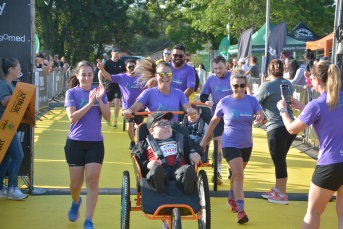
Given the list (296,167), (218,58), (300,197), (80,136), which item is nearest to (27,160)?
(80,136)

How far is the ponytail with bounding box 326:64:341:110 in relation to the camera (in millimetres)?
3516

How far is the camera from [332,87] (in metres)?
3.54

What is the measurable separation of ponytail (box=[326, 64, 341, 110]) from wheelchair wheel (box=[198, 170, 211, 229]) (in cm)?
139

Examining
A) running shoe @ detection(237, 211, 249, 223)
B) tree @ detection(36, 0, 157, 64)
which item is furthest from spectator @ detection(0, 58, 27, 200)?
tree @ detection(36, 0, 157, 64)

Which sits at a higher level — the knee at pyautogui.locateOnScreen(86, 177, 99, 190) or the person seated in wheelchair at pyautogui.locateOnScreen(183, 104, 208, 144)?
the person seated in wheelchair at pyautogui.locateOnScreen(183, 104, 208, 144)

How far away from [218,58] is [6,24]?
3193mm

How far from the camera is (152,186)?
12.8 ft

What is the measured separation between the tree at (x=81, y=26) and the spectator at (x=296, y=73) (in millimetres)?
28707

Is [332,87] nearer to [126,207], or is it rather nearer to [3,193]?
[126,207]

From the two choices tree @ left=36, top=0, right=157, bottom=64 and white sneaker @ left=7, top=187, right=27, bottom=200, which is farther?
tree @ left=36, top=0, right=157, bottom=64

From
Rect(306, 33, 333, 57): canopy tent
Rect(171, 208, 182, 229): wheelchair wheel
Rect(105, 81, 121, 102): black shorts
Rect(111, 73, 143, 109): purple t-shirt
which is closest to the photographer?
Rect(171, 208, 182, 229): wheelchair wheel

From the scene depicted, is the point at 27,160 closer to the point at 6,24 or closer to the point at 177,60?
the point at 6,24

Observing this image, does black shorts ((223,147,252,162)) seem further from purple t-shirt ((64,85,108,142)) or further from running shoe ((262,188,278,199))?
purple t-shirt ((64,85,108,142))

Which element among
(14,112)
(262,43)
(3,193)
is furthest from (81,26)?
(14,112)
